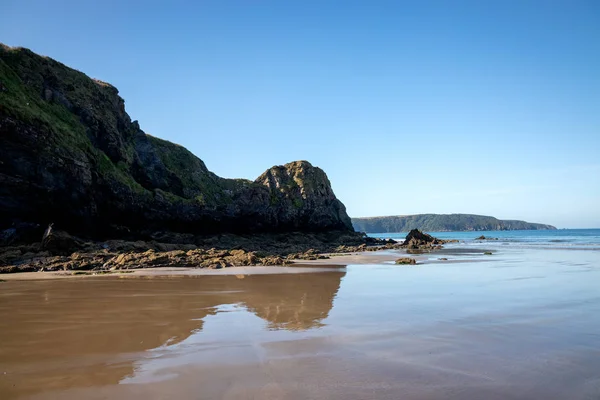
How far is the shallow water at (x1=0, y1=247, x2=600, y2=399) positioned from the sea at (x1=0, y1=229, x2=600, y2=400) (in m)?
0.02

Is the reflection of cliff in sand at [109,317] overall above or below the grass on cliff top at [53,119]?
below

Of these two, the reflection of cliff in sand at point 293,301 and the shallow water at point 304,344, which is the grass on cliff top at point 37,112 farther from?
the reflection of cliff in sand at point 293,301

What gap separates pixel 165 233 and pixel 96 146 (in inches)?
382

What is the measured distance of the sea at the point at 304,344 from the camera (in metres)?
3.80

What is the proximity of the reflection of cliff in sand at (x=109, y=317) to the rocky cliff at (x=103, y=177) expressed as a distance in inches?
531

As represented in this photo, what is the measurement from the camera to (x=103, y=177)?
29.0 metres

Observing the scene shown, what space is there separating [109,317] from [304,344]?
4267 mm

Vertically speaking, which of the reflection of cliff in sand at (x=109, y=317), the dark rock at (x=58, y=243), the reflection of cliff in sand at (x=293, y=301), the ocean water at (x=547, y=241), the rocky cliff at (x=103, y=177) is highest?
the rocky cliff at (x=103, y=177)

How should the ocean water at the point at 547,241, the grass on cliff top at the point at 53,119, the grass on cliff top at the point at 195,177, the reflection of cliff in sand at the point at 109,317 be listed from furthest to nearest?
1. the grass on cliff top at the point at 195,177
2. the ocean water at the point at 547,241
3. the grass on cliff top at the point at 53,119
4. the reflection of cliff in sand at the point at 109,317

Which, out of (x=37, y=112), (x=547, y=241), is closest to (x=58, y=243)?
(x=37, y=112)

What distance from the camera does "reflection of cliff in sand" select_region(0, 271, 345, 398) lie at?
440 centimetres

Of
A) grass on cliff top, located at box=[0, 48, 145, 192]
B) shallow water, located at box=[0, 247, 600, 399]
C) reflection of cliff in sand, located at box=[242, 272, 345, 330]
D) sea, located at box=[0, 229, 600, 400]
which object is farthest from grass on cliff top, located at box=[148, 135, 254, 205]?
shallow water, located at box=[0, 247, 600, 399]

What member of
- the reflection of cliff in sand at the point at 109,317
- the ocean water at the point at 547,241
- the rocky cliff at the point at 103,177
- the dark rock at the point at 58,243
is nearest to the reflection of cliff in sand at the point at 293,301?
the reflection of cliff in sand at the point at 109,317

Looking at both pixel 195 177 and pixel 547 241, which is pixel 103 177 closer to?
pixel 195 177
